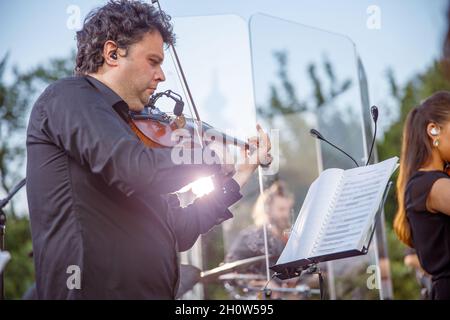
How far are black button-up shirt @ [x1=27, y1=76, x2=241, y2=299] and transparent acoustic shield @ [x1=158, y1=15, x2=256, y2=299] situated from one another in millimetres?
949

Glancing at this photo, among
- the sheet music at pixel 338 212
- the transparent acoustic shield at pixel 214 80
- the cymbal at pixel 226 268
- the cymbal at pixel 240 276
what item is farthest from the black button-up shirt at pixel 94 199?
the cymbal at pixel 240 276

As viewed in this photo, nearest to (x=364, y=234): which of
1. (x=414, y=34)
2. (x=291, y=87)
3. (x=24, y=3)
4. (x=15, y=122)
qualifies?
(x=24, y=3)

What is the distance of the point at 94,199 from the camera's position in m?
1.83

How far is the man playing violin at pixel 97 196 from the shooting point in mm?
1743

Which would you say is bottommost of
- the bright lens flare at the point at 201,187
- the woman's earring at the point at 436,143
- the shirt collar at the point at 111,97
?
the bright lens flare at the point at 201,187

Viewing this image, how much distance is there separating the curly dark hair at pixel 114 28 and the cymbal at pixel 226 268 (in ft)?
4.79

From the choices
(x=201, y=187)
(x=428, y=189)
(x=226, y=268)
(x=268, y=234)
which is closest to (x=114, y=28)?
(x=201, y=187)

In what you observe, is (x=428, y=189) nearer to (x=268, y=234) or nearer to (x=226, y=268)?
(x=268, y=234)

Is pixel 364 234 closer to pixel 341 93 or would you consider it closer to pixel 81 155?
pixel 81 155

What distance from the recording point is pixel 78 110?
5.89 ft

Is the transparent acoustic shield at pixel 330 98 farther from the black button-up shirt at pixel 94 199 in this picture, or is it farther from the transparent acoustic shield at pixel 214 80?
the black button-up shirt at pixel 94 199

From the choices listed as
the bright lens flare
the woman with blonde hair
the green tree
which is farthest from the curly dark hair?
the green tree

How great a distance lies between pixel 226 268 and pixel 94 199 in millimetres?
1817

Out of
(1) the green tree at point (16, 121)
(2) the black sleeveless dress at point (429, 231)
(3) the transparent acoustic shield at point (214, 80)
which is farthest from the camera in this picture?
(1) the green tree at point (16, 121)
